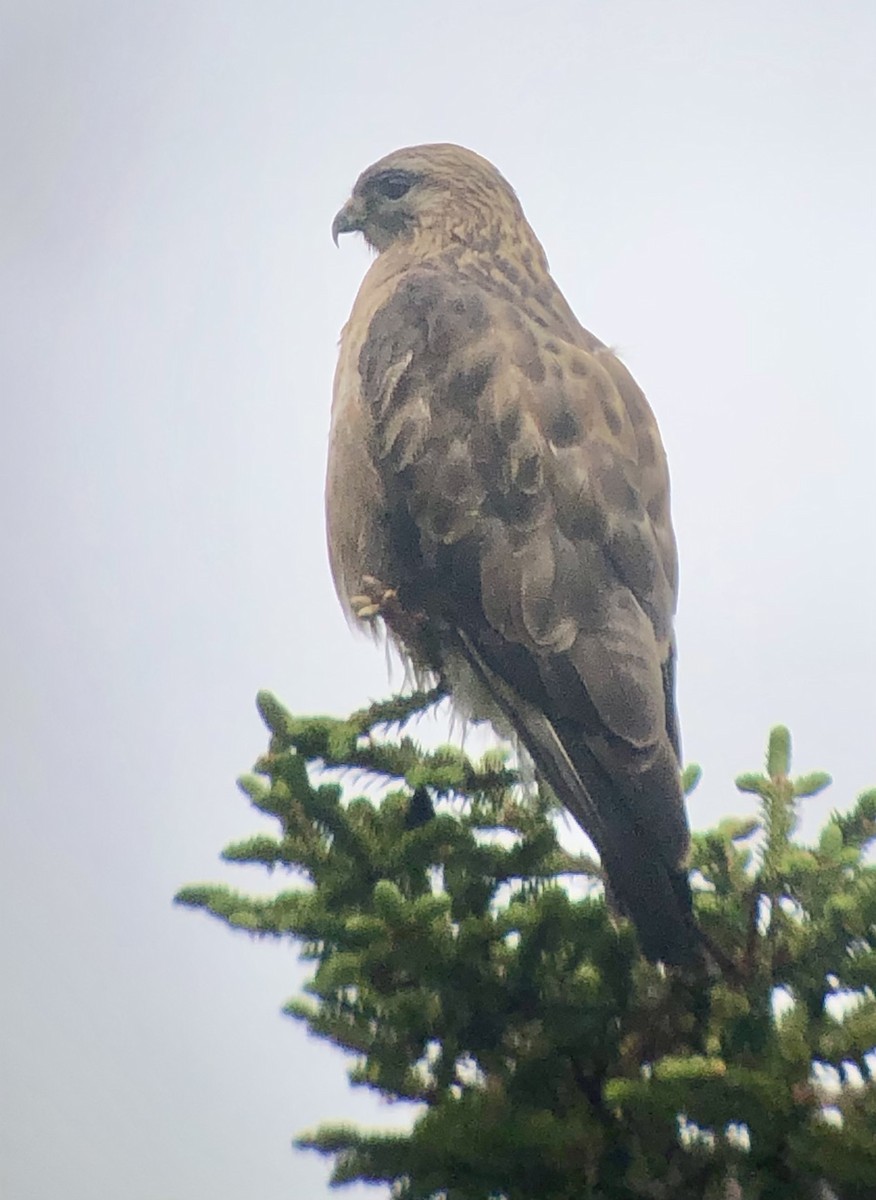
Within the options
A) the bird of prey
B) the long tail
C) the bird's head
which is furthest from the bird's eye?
the long tail

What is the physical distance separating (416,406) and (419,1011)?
0.83m

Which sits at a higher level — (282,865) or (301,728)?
(301,728)

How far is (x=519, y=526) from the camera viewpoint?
1.56m

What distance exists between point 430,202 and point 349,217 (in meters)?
0.14

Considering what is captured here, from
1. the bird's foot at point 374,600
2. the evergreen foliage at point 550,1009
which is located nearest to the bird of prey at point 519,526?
the bird's foot at point 374,600

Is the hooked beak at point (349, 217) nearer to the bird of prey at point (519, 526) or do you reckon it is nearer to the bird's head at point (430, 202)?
the bird's head at point (430, 202)

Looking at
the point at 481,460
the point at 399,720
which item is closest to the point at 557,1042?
the point at 399,720

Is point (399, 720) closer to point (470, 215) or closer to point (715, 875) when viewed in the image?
point (715, 875)

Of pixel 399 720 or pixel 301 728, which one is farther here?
pixel 399 720

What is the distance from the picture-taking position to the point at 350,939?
1.08 metres

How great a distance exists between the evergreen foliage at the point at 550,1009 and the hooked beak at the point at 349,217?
40.4 inches

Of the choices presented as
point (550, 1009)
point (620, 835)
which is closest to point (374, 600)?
point (620, 835)

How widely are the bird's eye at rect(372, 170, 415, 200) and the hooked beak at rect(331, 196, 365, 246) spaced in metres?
0.04

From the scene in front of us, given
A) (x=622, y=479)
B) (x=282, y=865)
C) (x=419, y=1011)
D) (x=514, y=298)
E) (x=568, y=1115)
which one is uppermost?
(x=514, y=298)
